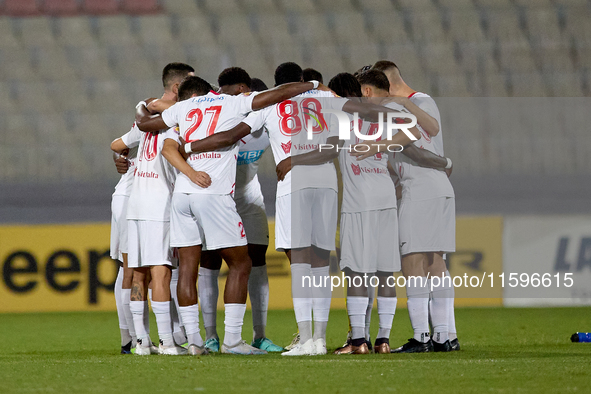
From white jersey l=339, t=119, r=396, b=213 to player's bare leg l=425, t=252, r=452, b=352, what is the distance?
488 millimetres

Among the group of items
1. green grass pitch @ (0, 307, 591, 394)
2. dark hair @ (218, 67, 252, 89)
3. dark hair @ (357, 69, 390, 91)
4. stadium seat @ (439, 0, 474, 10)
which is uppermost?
stadium seat @ (439, 0, 474, 10)

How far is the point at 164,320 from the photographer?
4.85 metres

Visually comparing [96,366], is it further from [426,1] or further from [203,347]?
[426,1]

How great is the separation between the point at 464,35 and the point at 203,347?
7351 mm

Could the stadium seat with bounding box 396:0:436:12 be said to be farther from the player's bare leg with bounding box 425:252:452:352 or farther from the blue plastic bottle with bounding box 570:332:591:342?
the player's bare leg with bounding box 425:252:452:352

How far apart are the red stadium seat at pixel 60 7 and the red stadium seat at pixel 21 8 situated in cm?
12

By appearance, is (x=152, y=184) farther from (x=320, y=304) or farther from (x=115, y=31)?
(x=115, y=31)

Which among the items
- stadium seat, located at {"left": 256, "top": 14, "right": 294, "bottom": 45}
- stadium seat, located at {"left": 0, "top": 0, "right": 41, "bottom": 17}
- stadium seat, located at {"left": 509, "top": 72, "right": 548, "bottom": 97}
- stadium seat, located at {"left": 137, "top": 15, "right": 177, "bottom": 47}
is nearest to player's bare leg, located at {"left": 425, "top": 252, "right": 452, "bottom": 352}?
stadium seat, located at {"left": 509, "top": 72, "right": 548, "bottom": 97}

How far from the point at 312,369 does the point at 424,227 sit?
1.33 m

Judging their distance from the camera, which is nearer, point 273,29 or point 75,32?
point 273,29

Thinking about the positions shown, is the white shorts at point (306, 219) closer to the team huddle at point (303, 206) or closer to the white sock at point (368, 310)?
the team huddle at point (303, 206)

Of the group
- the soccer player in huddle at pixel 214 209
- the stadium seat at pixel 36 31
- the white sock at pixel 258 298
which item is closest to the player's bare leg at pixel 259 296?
the white sock at pixel 258 298

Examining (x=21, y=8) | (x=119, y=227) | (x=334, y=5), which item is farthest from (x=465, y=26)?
(x=119, y=227)

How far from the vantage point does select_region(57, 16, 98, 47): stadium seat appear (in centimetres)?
1120
